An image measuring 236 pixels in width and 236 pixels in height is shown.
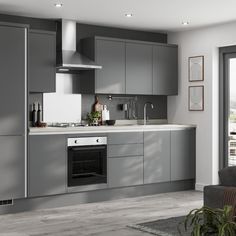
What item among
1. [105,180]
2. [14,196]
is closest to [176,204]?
[105,180]

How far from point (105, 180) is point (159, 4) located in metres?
2.50

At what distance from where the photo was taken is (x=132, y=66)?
24.1 feet

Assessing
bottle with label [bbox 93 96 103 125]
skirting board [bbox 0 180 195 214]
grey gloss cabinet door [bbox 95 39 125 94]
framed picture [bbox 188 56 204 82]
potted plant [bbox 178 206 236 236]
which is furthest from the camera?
framed picture [bbox 188 56 204 82]

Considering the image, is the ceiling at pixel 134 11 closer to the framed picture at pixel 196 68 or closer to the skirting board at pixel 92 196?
the framed picture at pixel 196 68

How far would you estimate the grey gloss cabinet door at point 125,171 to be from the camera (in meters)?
6.65

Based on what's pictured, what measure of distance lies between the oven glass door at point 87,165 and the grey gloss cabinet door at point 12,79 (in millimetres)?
878

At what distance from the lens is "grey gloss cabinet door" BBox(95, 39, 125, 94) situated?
6.96 meters

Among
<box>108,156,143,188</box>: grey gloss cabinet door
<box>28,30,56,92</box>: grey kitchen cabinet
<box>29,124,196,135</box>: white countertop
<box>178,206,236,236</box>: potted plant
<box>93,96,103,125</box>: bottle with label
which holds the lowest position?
<box>108,156,143,188</box>: grey gloss cabinet door

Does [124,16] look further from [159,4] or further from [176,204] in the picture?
[176,204]

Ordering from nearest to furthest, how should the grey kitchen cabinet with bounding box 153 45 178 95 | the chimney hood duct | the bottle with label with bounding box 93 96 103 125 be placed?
1. the chimney hood duct
2. the bottle with label with bounding box 93 96 103 125
3. the grey kitchen cabinet with bounding box 153 45 178 95

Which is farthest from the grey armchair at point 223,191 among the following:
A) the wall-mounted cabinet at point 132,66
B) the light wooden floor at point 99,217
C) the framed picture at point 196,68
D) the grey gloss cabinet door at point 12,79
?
the framed picture at point 196,68

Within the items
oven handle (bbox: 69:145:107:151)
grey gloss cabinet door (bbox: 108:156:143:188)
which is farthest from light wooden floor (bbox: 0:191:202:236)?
oven handle (bbox: 69:145:107:151)

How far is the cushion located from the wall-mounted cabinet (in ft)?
11.1

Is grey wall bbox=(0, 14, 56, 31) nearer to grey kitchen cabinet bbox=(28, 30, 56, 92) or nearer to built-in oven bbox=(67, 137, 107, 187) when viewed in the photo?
grey kitchen cabinet bbox=(28, 30, 56, 92)
